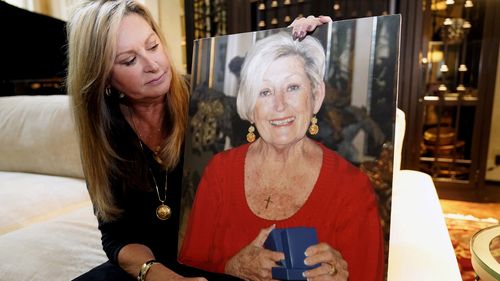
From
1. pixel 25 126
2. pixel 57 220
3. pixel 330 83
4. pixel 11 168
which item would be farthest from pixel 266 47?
pixel 11 168

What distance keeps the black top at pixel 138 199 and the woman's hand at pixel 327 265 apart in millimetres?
378

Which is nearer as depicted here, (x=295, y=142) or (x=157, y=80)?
(x=295, y=142)

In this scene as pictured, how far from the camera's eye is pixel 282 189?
0.53 meters

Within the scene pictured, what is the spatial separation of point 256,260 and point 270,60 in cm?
31

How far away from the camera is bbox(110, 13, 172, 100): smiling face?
26.7 inches

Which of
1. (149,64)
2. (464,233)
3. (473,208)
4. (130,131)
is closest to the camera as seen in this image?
(149,64)

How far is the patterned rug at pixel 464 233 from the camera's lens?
171cm

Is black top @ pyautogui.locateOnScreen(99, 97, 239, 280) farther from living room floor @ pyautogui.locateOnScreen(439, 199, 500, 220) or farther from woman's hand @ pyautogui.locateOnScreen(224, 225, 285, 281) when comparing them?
living room floor @ pyautogui.locateOnScreen(439, 199, 500, 220)

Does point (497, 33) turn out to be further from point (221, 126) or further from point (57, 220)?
point (57, 220)

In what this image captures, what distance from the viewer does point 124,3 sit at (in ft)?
2.29

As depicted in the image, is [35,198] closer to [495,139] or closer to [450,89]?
[450,89]

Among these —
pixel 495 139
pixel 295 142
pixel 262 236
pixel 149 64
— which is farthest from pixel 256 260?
pixel 495 139

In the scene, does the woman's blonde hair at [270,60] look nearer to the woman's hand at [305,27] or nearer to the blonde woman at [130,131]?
the woman's hand at [305,27]

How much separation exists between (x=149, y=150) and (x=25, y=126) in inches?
51.2
